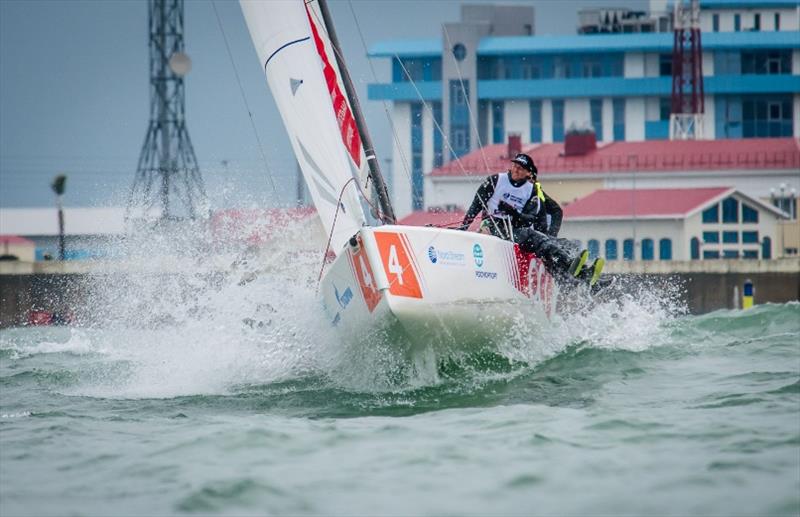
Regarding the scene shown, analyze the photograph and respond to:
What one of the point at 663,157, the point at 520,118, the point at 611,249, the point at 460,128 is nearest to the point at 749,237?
the point at 611,249

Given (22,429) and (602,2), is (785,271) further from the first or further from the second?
(602,2)

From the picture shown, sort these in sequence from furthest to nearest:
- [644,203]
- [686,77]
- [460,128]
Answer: [460,128] < [686,77] < [644,203]

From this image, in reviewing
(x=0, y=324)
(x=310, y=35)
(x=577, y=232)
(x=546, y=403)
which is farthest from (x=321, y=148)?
(x=577, y=232)

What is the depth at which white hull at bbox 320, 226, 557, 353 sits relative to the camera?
27.6 ft

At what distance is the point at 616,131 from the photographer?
71750 mm

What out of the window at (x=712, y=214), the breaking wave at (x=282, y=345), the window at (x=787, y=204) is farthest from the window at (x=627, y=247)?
the breaking wave at (x=282, y=345)

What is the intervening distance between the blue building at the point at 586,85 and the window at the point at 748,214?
28.4m

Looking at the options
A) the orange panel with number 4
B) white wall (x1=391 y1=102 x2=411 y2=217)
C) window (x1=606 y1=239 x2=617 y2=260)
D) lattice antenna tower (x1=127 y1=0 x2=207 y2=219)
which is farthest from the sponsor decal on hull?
white wall (x1=391 y1=102 x2=411 y2=217)

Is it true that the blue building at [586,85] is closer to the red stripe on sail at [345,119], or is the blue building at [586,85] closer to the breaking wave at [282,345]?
the breaking wave at [282,345]

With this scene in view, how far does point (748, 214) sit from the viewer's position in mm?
42375

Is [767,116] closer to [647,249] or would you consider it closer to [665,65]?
[665,65]

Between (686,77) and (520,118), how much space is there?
9.60 metres

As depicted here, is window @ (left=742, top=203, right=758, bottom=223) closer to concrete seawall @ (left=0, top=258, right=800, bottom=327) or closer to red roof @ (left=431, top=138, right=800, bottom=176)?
red roof @ (left=431, top=138, right=800, bottom=176)

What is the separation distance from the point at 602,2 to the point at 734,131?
91.9 m
